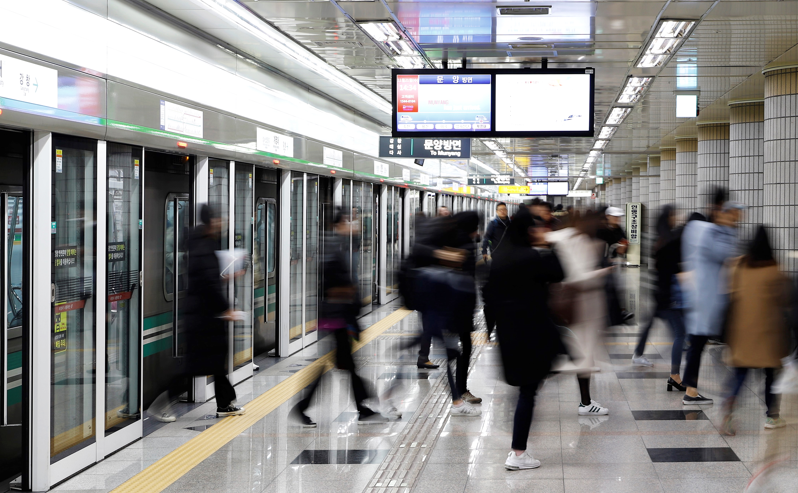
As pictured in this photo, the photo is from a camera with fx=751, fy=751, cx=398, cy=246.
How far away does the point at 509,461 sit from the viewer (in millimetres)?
4711

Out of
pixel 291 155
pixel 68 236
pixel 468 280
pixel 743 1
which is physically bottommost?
pixel 468 280

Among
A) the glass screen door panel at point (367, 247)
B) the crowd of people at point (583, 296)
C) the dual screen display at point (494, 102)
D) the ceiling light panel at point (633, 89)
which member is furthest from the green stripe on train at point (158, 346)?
the ceiling light panel at point (633, 89)

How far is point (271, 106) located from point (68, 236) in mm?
3805

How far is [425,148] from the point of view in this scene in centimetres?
1284

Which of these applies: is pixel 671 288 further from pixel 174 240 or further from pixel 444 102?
pixel 174 240

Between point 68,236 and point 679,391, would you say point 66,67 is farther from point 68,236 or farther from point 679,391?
point 679,391

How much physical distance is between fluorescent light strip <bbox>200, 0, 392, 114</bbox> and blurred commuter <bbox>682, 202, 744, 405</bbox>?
421 centimetres

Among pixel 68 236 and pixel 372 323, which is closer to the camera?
pixel 68 236

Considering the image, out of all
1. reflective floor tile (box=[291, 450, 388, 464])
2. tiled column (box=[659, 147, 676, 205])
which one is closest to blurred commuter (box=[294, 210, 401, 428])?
reflective floor tile (box=[291, 450, 388, 464])

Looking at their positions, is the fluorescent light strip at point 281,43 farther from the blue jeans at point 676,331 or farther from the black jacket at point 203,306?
the blue jeans at point 676,331

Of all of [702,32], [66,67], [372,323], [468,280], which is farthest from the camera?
[372,323]

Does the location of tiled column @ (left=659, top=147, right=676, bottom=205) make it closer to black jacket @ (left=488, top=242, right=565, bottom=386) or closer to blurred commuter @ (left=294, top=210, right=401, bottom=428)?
blurred commuter @ (left=294, top=210, right=401, bottom=428)

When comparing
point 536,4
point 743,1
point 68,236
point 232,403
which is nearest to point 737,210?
point 743,1

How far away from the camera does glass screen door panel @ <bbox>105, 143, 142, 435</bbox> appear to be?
5223mm
